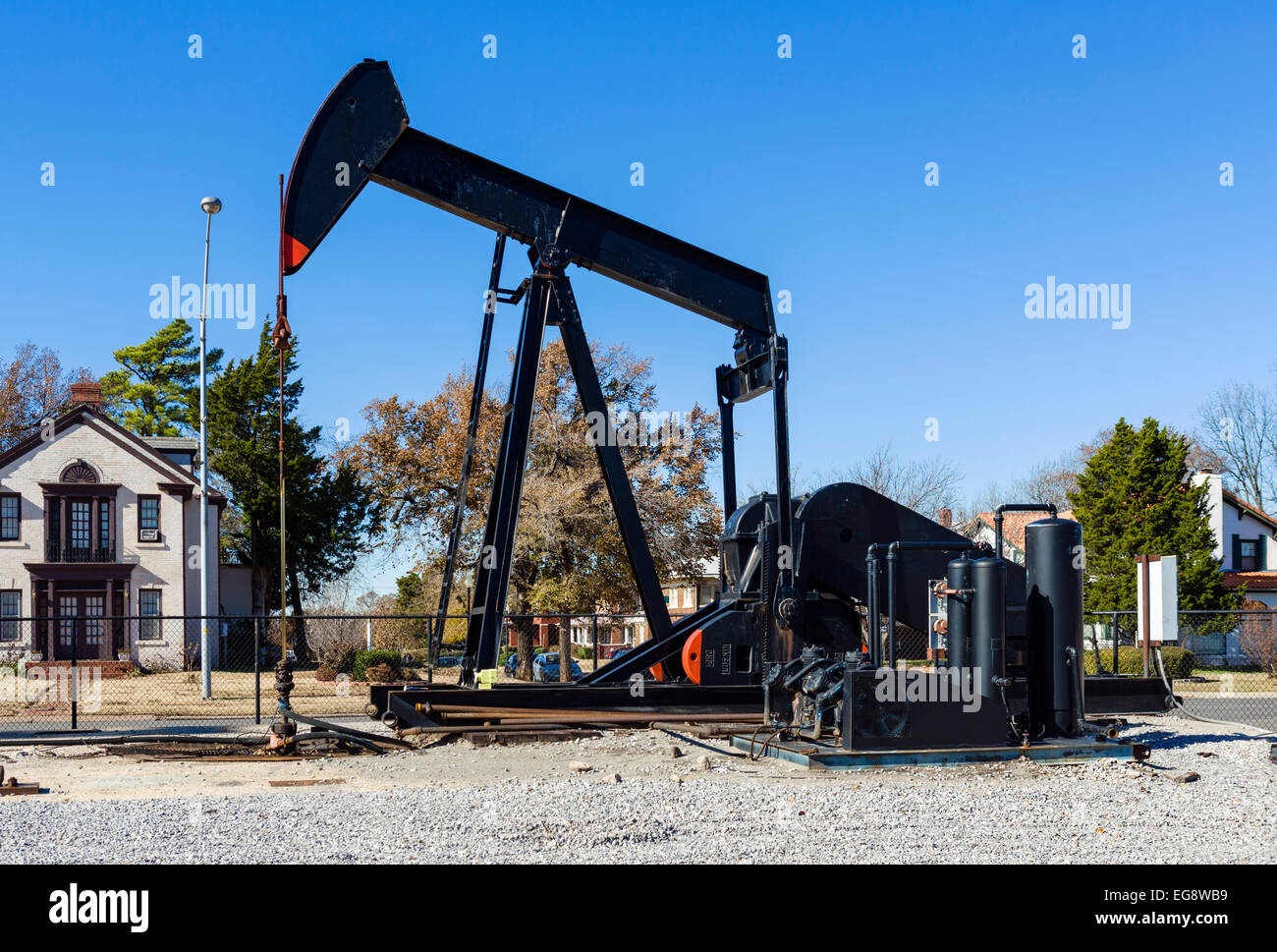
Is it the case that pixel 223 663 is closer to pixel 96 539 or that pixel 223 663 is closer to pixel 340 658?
pixel 96 539

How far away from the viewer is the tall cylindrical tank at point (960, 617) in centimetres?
866

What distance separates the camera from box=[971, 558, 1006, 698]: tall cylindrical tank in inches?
336

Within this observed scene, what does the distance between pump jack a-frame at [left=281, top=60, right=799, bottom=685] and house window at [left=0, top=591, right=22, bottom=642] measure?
86.2 ft

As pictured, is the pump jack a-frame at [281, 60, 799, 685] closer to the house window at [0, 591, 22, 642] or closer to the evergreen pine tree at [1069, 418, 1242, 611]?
the evergreen pine tree at [1069, 418, 1242, 611]

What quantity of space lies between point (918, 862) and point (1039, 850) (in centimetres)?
77

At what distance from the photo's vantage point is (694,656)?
10.6 metres

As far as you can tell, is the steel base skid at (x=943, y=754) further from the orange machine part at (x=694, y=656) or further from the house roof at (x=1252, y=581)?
the house roof at (x=1252, y=581)

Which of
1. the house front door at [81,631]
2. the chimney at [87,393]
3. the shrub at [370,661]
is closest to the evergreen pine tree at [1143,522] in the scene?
the shrub at [370,661]

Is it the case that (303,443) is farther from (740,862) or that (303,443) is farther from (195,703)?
(740,862)

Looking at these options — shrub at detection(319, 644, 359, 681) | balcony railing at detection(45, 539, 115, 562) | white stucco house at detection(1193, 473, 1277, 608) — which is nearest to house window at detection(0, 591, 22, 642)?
balcony railing at detection(45, 539, 115, 562)

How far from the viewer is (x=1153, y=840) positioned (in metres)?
5.99

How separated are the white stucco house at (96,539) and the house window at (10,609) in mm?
29

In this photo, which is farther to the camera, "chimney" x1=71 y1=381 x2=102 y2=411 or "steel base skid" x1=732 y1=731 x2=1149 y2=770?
"chimney" x1=71 y1=381 x2=102 y2=411

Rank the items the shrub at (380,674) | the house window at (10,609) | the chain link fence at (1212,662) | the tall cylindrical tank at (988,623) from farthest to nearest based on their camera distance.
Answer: the house window at (10,609), the shrub at (380,674), the chain link fence at (1212,662), the tall cylindrical tank at (988,623)
